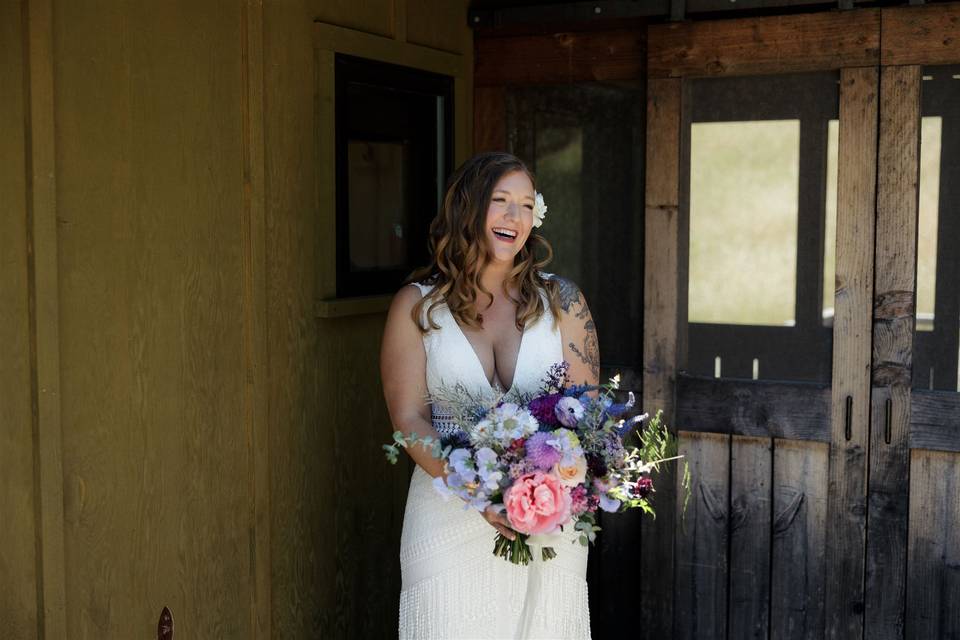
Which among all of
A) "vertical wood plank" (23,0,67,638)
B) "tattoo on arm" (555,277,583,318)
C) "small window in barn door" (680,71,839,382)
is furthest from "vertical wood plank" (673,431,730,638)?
"vertical wood plank" (23,0,67,638)

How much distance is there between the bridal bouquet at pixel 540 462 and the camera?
253cm

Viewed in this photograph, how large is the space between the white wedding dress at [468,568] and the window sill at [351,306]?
51 centimetres

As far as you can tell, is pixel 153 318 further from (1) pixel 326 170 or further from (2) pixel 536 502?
(2) pixel 536 502

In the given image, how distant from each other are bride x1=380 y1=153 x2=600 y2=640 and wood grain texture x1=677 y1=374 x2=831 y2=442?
2.91ft

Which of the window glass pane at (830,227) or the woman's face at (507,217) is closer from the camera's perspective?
the woman's face at (507,217)

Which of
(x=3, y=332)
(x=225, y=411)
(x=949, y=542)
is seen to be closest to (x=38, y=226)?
(x=3, y=332)

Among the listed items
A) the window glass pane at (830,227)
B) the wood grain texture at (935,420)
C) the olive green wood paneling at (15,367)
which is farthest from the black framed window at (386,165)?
the wood grain texture at (935,420)

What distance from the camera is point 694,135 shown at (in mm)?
3930

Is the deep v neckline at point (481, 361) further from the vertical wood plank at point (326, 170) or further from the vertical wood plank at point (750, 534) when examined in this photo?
the vertical wood plank at point (750, 534)

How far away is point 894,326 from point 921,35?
0.97 meters

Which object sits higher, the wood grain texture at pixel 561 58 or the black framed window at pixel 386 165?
the wood grain texture at pixel 561 58

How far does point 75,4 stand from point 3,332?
0.78 metres

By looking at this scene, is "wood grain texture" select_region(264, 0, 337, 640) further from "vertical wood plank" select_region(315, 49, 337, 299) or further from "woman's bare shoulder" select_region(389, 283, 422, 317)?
"woman's bare shoulder" select_region(389, 283, 422, 317)

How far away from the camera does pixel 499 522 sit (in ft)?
8.96
